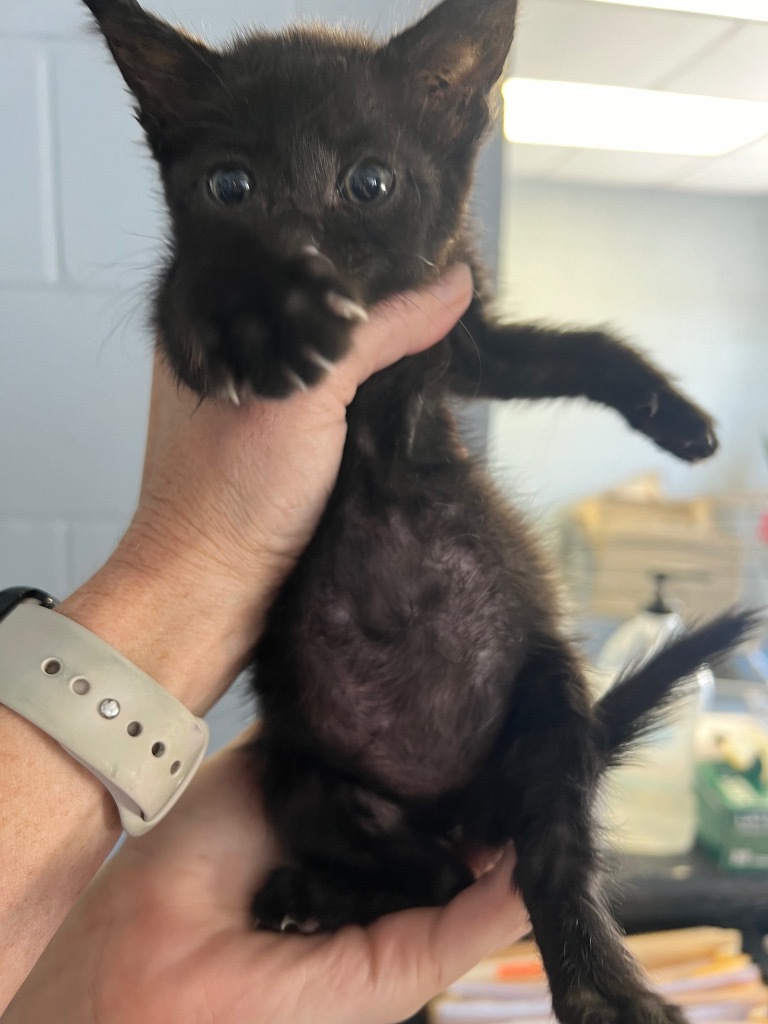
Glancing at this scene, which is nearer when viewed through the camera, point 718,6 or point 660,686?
point 660,686

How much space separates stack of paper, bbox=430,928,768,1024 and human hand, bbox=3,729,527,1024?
14.4 inches

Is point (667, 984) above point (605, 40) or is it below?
below

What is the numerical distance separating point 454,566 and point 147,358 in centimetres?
76

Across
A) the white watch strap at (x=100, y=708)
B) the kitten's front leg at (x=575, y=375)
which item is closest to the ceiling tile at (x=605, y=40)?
the kitten's front leg at (x=575, y=375)

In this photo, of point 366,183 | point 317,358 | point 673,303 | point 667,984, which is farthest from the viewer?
point 673,303

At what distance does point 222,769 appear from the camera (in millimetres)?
866

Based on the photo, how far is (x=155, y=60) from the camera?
2.05ft

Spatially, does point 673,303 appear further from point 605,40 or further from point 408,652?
point 408,652

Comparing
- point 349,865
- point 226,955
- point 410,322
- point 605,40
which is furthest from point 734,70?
point 226,955

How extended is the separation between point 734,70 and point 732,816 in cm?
139

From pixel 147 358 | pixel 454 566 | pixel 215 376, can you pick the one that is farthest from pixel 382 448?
pixel 147 358

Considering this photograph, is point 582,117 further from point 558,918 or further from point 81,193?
point 558,918

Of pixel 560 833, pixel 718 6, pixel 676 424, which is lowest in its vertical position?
pixel 560 833

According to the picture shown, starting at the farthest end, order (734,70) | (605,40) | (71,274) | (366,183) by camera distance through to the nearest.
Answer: (734,70)
(605,40)
(71,274)
(366,183)
